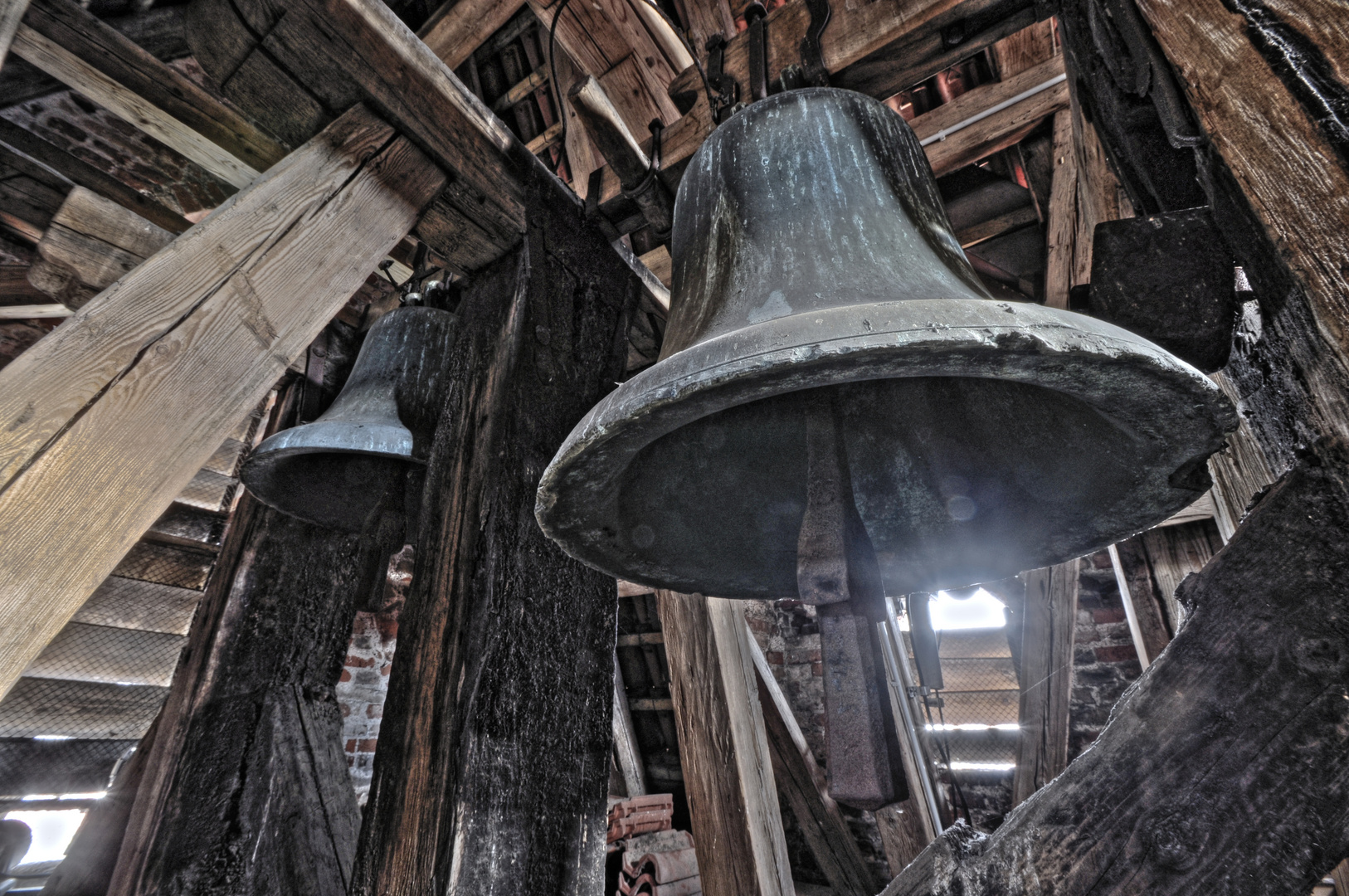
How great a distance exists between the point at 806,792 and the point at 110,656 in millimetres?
2837

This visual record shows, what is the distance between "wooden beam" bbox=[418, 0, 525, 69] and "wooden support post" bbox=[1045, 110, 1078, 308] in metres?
1.99

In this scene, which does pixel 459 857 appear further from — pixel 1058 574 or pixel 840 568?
pixel 1058 574

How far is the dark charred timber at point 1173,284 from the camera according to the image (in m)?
0.70

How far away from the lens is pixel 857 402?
101 centimetres

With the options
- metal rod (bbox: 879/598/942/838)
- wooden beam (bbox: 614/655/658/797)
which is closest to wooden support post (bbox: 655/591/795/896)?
metal rod (bbox: 879/598/942/838)

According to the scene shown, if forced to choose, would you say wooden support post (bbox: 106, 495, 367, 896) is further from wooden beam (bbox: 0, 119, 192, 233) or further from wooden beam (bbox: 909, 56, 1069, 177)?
wooden beam (bbox: 909, 56, 1069, 177)

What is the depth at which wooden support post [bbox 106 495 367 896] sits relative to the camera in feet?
3.89

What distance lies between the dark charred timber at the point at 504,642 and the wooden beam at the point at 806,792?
1.58 meters

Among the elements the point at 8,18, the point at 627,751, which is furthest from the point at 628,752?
the point at 8,18

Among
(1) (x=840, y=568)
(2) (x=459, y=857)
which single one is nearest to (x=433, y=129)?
(1) (x=840, y=568)

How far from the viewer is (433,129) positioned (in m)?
1.09

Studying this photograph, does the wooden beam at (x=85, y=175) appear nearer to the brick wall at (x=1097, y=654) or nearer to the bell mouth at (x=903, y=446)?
the bell mouth at (x=903, y=446)

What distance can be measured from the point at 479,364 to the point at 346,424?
33cm

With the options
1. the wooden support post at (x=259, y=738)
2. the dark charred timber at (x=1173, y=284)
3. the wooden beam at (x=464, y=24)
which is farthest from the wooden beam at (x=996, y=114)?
the wooden support post at (x=259, y=738)
